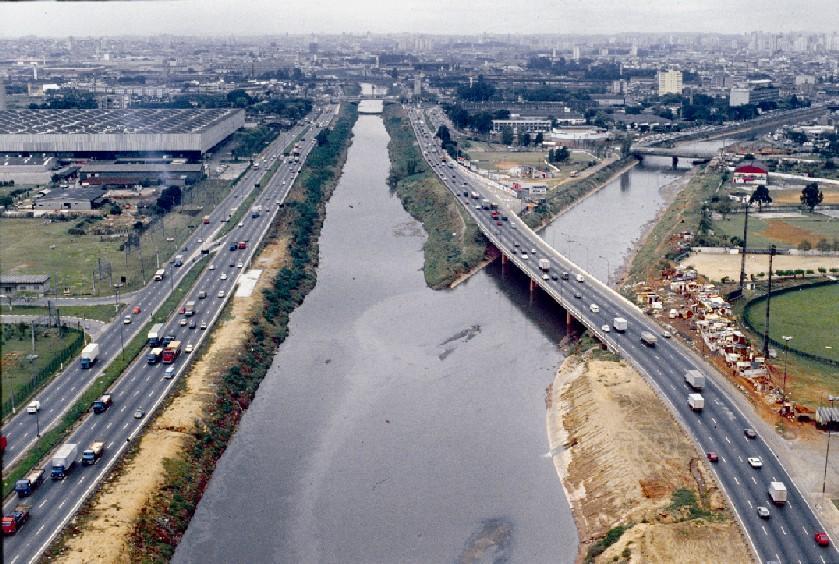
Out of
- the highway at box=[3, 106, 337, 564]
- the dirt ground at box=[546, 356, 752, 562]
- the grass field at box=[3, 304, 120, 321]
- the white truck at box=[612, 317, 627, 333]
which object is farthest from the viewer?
the grass field at box=[3, 304, 120, 321]

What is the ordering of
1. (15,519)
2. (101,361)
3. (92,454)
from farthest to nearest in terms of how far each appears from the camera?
(101,361) → (92,454) → (15,519)

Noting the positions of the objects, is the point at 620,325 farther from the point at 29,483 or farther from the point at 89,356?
the point at 29,483

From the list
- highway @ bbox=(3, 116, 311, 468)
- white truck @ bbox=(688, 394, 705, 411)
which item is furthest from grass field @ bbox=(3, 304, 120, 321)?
white truck @ bbox=(688, 394, 705, 411)

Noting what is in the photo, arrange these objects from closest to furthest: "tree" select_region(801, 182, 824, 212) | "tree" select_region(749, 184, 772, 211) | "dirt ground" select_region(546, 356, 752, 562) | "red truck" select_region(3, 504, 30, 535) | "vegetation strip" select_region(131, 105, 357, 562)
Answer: "red truck" select_region(3, 504, 30, 535) → "dirt ground" select_region(546, 356, 752, 562) → "vegetation strip" select_region(131, 105, 357, 562) → "tree" select_region(801, 182, 824, 212) → "tree" select_region(749, 184, 772, 211)

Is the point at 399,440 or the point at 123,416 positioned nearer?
the point at 123,416

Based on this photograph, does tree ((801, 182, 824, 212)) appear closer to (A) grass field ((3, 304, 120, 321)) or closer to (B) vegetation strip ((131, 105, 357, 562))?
(B) vegetation strip ((131, 105, 357, 562))

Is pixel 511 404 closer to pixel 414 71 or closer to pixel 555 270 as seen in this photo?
pixel 555 270

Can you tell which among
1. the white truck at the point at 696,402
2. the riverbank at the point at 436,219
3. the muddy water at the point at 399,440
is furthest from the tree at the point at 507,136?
the white truck at the point at 696,402

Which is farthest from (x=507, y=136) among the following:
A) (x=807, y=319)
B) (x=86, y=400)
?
(x=86, y=400)
